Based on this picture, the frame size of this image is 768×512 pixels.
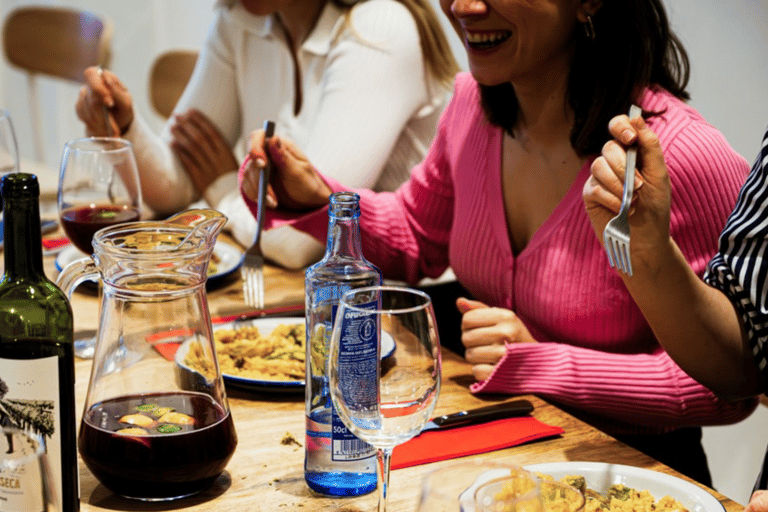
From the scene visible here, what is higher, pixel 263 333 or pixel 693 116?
pixel 693 116

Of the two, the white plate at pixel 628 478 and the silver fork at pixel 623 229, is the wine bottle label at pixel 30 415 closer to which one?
the white plate at pixel 628 478

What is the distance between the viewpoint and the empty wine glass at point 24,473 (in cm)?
68

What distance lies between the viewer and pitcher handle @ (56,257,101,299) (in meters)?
0.84

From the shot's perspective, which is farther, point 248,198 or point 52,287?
point 248,198

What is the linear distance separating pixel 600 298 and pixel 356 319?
2.34 feet

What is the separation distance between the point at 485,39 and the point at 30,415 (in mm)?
917

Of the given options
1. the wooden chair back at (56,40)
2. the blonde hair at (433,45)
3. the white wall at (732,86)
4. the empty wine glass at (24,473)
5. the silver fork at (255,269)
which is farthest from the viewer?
the wooden chair back at (56,40)

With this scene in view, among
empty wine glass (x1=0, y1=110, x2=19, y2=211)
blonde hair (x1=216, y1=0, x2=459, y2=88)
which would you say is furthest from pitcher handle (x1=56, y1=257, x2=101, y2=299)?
blonde hair (x1=216, y1=0, x2=459, y2=88)

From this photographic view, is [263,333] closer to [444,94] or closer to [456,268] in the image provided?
[456,268]

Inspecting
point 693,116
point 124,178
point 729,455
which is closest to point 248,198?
point 124,178

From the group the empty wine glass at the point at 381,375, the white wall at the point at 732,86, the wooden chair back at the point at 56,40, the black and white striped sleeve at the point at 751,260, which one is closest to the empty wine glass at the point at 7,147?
the empty wine glass at the point at 381,375

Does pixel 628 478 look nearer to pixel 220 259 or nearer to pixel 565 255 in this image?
pixel 565 255

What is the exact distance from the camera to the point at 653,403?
1245 mm

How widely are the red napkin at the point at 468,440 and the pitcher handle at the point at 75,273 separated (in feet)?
1.18
